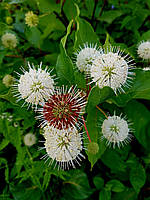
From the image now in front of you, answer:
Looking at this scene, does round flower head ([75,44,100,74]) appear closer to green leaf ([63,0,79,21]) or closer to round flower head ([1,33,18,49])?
green leaf ([63,0,79,21])

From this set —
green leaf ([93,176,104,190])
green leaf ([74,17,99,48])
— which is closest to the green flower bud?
green leaf ([74,17,99,48])

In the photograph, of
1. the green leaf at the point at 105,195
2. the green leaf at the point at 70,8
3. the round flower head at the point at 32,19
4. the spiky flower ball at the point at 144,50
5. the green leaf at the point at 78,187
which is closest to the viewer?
the spiky flower ball at the point at 144,50

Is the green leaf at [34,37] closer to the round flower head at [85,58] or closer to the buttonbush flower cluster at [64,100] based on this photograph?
the round flower head at [85,58]

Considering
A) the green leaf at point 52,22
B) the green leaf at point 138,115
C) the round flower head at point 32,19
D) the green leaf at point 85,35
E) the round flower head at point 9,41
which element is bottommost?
the green leaf at point 138,115

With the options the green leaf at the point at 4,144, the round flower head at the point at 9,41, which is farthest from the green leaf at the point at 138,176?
the round flower head at the point at 9,41

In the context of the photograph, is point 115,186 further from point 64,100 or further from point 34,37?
point 34,37

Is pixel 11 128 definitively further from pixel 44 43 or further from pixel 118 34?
pixel 118 34

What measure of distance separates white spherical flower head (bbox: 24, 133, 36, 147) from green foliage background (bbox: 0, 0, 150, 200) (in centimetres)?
4

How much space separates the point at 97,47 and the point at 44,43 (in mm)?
A: 764

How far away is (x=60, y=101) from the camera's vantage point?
0.95 m

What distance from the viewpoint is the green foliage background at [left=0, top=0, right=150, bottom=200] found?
146 centimetres

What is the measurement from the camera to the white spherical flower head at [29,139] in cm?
160

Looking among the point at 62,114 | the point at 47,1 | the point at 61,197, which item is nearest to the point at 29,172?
the point at 61,197

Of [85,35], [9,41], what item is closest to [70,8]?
[85,35]
